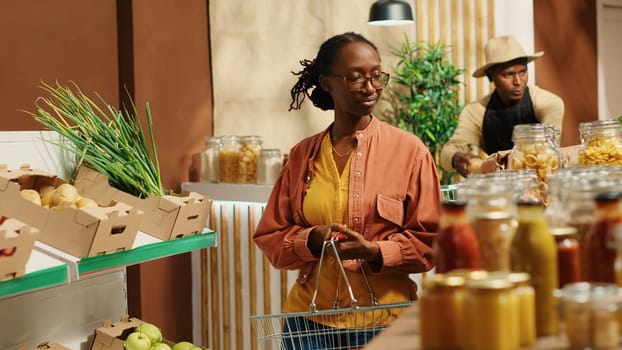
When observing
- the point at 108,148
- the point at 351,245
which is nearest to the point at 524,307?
the point at 351,245

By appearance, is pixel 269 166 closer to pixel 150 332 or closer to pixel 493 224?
pixel 150 332

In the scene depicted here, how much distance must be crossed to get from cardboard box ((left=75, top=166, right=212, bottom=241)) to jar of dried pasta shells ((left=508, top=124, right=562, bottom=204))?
1073 mm

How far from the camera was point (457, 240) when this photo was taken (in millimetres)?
1162

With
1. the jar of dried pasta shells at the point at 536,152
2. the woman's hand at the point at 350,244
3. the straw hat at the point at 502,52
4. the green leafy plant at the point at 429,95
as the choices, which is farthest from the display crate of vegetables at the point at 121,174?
the green leafy plant at the point at 429,95

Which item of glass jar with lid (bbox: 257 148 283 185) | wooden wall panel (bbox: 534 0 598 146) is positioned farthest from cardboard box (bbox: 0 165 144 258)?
wooden wall panel (bbox: 534 0 598 146)

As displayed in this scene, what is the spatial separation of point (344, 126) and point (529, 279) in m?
1.67

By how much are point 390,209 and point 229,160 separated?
8.93ft

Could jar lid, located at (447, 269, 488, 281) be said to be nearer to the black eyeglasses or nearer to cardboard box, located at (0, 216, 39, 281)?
cardboard box, located at (0, 216, 39, 281)

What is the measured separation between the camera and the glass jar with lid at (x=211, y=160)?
538 cm

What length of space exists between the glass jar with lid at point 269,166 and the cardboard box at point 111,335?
7.16ft

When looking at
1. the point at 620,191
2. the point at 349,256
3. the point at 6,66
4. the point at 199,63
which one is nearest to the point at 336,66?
the point at 349,256

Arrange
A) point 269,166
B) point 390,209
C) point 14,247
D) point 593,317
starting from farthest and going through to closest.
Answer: point 269,166, point 390,209, point 14,247, point 593,317

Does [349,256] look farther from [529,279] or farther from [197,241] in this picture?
[529,279]

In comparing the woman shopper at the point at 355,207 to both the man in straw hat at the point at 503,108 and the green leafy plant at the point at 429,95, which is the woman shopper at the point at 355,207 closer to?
the man in straw hat at the point at 503,108
